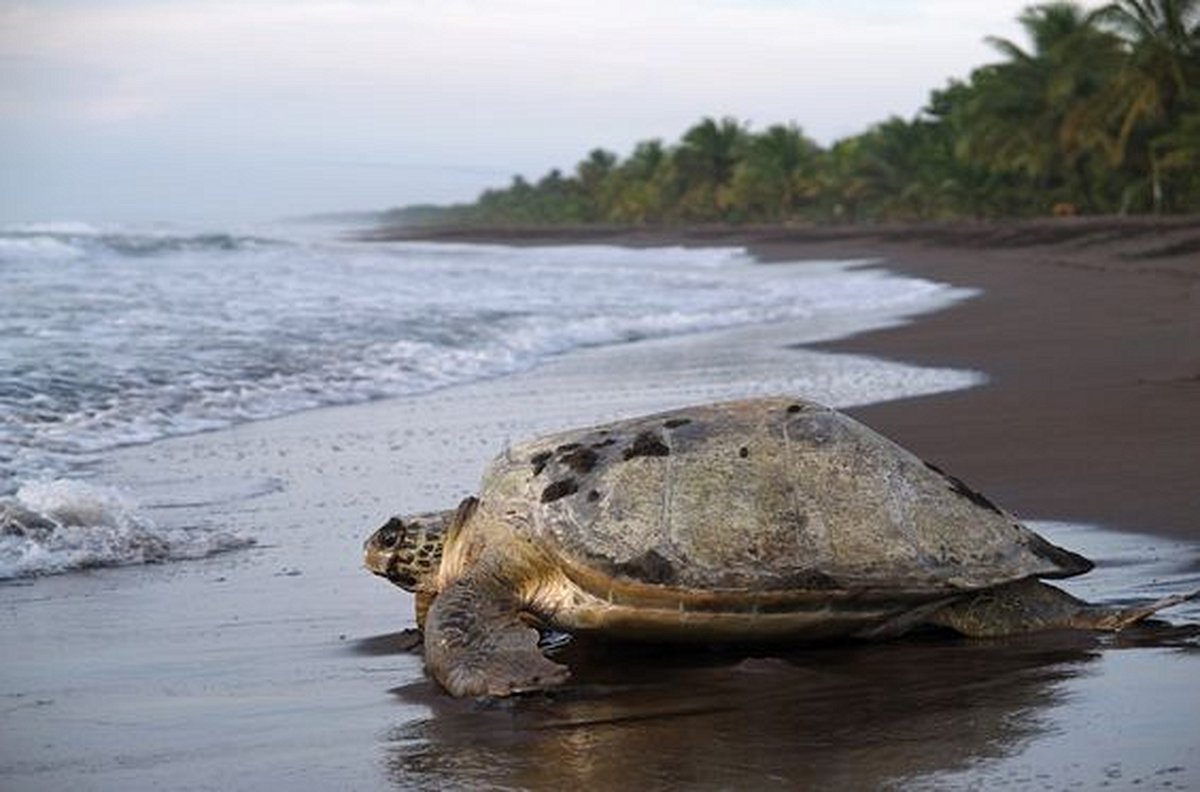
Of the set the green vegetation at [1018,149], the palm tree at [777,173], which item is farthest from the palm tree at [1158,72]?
the palm tree at [777,173]

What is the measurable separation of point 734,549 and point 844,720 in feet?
2.66

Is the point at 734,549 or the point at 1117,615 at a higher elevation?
the point at 734,549

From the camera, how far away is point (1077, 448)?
7848mm

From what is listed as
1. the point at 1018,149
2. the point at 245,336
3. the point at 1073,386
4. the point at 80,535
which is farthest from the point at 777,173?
the point at 80,535

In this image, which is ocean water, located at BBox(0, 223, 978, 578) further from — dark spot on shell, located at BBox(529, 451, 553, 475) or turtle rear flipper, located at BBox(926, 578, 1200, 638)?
turtle rear flipper, located at BBox(926, 578, 1200, 638)

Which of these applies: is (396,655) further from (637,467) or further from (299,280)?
(299,280)

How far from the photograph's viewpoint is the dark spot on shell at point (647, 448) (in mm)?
4832

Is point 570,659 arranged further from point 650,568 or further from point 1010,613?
point 1010,613

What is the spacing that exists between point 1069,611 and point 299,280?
21.4m

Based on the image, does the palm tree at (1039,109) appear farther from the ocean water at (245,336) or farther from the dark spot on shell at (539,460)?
the dark spot on shell at (539,460)

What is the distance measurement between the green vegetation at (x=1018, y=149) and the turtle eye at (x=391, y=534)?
3728 centimetres

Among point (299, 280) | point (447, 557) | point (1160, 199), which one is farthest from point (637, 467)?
point (1160, 199)

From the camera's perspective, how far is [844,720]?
152 inches

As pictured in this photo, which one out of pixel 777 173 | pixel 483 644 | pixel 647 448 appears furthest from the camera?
pixel 777 173
